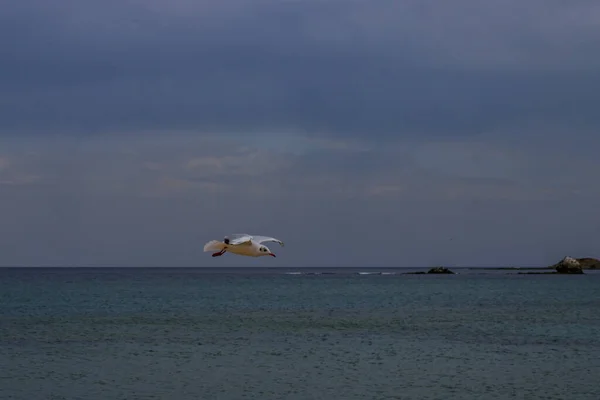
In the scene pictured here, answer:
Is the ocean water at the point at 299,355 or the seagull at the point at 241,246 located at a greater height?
the seagull at the point at 241,246

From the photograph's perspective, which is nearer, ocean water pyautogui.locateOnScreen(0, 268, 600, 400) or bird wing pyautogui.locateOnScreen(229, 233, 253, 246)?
bird wing pyautogui.locateOnScreen(229, 233, 253, 246)

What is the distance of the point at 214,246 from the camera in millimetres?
28031

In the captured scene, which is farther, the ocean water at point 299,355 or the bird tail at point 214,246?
the ocean water at point 299,355

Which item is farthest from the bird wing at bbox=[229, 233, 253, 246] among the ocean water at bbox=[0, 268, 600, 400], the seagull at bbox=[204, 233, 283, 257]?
the ocean water at bbox=[0, 268, 600, 400]

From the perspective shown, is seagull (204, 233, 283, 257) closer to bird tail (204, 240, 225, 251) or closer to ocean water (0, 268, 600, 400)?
bird tail (204, 240, 225, 251)

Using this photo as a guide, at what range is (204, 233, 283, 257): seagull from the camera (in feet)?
91.4

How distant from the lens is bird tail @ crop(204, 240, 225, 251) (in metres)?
27.7

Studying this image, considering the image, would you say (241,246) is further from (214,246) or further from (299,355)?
(299,355)

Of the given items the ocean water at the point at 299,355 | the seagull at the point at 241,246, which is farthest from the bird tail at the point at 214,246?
the ocean water at the point at 299,355

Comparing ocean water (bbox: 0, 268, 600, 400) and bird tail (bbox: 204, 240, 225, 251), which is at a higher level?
bird tail (bbox: 204, 240, 225, 251)

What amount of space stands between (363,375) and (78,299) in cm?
8181

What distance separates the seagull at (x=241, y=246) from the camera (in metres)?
27.9

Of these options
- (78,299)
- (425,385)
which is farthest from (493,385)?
(78,299)

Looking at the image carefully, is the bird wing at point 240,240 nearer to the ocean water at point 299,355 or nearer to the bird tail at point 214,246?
the bird tail at point 214,246
